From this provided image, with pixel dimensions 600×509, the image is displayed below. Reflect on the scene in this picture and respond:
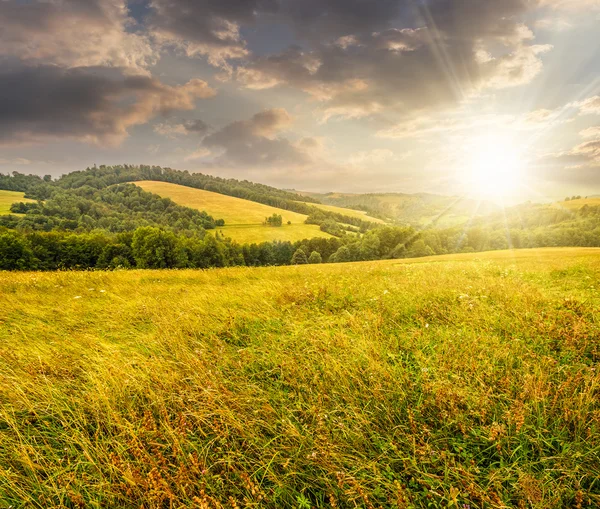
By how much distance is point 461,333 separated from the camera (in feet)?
14.0

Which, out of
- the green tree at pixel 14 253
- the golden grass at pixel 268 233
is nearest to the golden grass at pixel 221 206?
the golden grass at pixel 268 233

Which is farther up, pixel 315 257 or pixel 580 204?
pixel 580 204

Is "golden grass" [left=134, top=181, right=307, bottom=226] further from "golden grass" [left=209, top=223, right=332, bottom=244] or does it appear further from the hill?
the hill

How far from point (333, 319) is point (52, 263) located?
65.0 meters

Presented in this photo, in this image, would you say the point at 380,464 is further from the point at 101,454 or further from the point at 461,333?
the point at 461,333

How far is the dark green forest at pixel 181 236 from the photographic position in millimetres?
52188

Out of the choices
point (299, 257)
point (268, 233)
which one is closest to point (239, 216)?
point (268, 233)

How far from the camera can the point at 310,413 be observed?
2736 mm

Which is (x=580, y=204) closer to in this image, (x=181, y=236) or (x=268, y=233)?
(x=268, y=233)

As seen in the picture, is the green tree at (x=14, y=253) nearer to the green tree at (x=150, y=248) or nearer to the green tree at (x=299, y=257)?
the green tree at (x=150, y=248)

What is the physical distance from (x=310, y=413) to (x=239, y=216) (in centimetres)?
12904

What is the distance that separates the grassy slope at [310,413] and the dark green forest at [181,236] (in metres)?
13.8

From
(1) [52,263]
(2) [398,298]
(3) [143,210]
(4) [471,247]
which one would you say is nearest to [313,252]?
(4) [471,247]

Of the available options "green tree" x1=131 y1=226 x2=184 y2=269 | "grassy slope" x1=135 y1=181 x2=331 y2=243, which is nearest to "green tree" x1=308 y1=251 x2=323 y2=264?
"grassy slope" x1=135 y1=181 x2=331 y2=243
